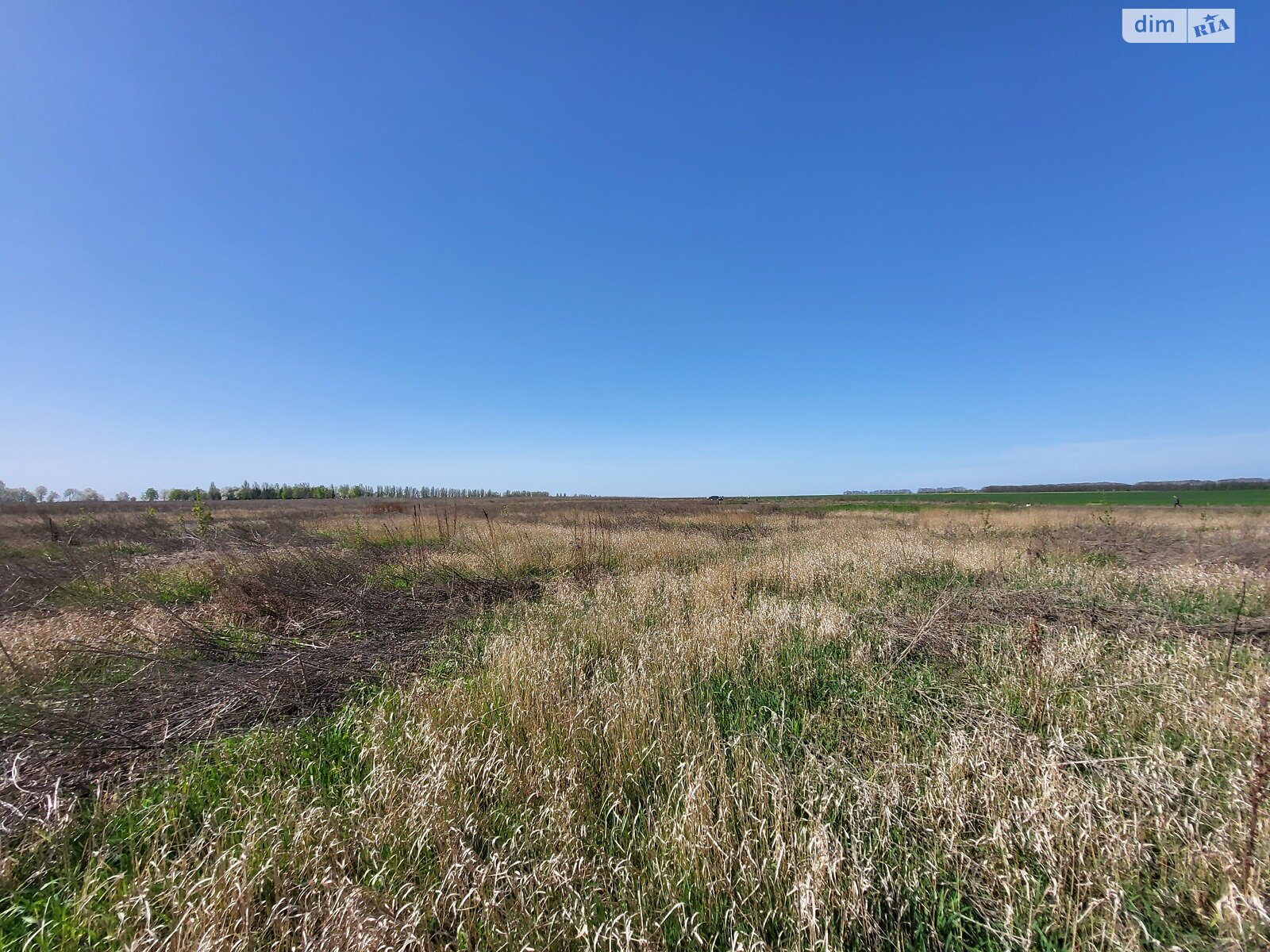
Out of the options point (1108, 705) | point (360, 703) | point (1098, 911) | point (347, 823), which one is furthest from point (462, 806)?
point (1108, 705)

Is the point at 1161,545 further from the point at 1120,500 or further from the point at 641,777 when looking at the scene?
the point at 1120,500

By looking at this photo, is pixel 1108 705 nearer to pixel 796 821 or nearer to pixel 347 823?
pixel 796 821

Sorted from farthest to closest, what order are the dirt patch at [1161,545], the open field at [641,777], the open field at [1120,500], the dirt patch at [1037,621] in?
the open field at [1120,500], the dirt patch at [1161,545], the dirt patch at [1037,621], the open field at [641,777]

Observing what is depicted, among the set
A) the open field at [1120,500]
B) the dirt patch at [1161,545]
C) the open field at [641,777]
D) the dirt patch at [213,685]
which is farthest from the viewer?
the open field at [1120,500]

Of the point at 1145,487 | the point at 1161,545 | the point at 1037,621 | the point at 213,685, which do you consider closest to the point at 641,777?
the point at 213,685

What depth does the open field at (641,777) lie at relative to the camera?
2363mm

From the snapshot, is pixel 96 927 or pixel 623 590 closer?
pixel 96 927

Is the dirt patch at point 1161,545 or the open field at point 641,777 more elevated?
the dirt patch at point 1161,545

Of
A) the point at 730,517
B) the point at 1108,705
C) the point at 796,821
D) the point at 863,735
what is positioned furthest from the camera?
the point at 730,517

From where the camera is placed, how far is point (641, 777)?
11.8ft

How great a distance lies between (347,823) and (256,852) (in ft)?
1.55

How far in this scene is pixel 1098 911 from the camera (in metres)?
2.46

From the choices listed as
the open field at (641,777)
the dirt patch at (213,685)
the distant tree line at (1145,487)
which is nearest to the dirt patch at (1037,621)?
the open field at (641,777)

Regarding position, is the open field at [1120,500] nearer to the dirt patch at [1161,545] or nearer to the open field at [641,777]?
the dirt patch at [1161,545]
